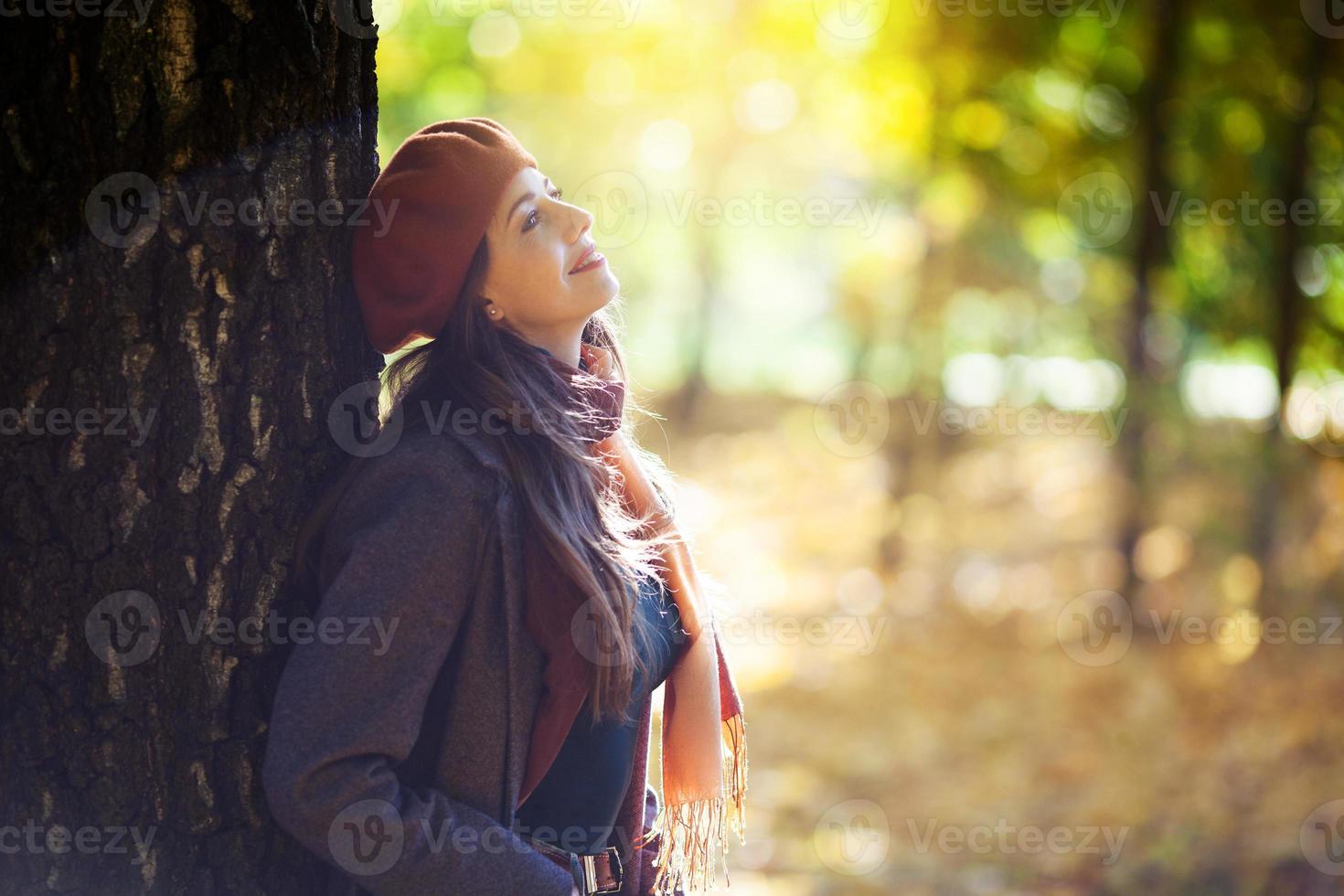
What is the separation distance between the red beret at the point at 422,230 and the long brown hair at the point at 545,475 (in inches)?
2.3

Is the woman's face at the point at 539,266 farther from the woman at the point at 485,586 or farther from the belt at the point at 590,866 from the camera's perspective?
the belt at the point at 590,866

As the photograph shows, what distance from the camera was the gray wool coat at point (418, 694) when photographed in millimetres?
1654

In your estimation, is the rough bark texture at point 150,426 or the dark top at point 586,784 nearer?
the rough bark texture at point 150,426

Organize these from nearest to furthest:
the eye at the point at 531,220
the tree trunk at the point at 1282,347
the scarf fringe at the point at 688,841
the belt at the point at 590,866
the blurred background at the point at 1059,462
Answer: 1. the belt at the point at 590,866
2. the eye at the point at 531,220
3. the scarf fringe at the point at 688,841
4. the blurred background at the point at 1059,462
5. the tree trunk at the point at 1282,347

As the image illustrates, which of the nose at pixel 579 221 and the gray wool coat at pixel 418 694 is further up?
the nose at pixel 579 221

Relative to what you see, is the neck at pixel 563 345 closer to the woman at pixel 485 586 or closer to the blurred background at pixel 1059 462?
the woman at pixel 485 586

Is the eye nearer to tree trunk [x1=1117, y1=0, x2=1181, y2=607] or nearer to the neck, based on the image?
the neck

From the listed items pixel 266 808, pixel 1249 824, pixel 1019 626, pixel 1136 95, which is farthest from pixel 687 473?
pixel 266 808

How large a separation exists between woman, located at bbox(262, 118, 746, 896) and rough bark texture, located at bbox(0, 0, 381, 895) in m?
0.14

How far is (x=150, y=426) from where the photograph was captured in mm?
1780

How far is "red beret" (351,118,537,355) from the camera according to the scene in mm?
1930

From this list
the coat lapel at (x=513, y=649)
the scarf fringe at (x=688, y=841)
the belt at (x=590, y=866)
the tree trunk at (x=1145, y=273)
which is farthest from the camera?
the tree trunk at (x=1145, y=273)

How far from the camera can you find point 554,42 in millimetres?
11609

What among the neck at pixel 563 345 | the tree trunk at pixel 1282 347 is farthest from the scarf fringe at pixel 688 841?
the tree trunk at pixel 1282 347
